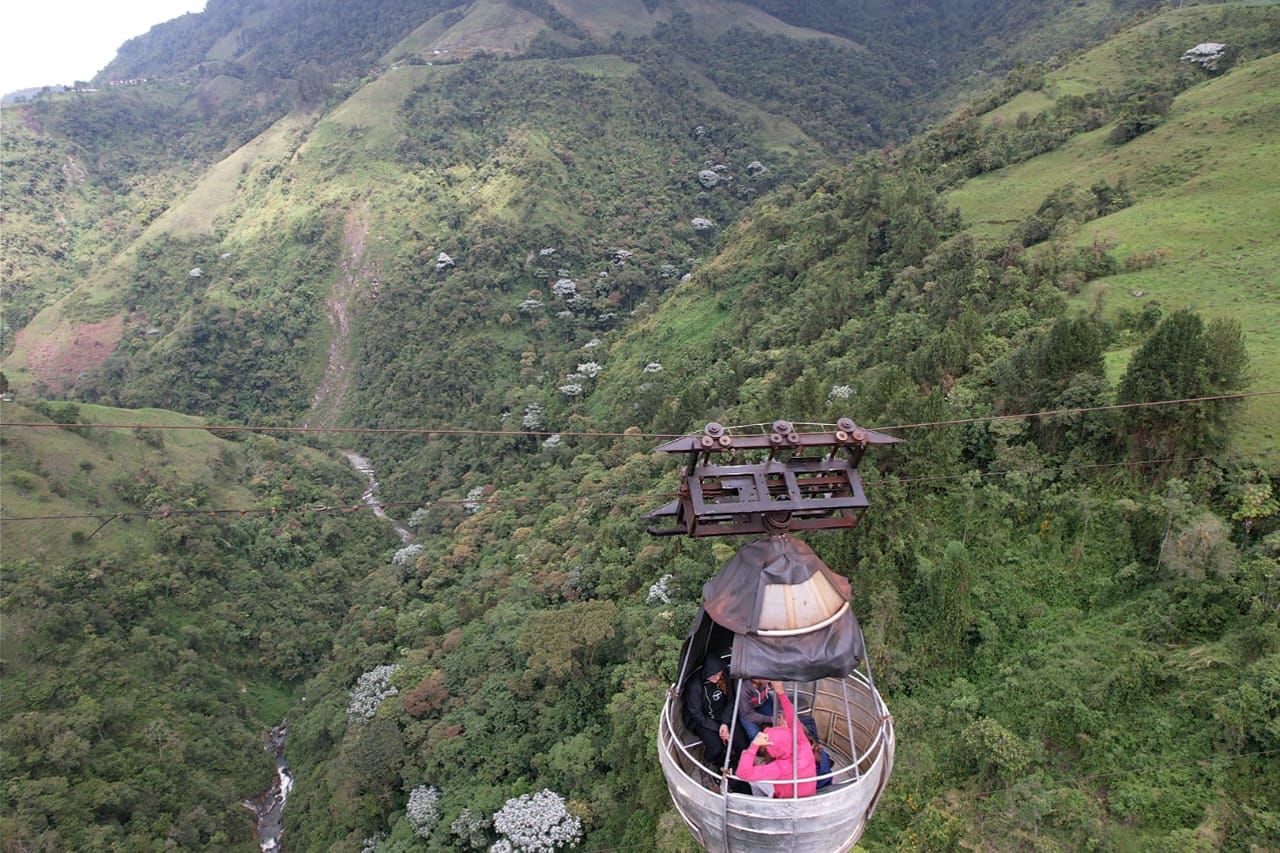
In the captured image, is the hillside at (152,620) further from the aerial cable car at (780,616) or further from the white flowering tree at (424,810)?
the aerial cable car at (780,616)

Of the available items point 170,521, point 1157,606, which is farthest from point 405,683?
point 1157,606

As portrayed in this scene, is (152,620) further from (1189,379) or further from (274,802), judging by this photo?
(1189,379)

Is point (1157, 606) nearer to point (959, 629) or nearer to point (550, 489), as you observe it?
point (959, 629)

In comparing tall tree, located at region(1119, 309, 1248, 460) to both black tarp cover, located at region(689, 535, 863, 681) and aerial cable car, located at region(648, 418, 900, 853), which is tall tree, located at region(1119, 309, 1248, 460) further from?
black tarp cover, located at region(689, 535, 863, 681)

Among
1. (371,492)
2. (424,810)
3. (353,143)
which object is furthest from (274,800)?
(353,143)

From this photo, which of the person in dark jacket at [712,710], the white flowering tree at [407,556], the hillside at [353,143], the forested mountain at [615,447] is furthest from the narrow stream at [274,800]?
the hillside at [353,143]

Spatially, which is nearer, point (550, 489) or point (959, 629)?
point (959, 629)

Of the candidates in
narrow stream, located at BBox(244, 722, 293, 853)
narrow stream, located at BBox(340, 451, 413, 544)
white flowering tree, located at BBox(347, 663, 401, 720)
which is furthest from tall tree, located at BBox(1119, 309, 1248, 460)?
narrow stream, located at BBox(340, 451, 413, 544)
